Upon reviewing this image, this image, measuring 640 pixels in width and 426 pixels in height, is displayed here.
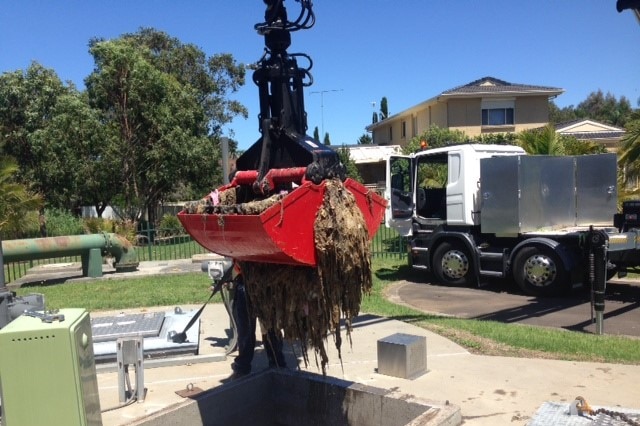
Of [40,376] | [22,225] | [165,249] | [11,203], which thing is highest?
[11,203]

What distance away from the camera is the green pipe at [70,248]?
12328 millimetres

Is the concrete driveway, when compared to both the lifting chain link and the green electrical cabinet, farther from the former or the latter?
the green electrical cabinet

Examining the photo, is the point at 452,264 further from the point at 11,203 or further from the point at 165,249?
the point at 11,203

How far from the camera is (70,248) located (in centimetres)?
1291

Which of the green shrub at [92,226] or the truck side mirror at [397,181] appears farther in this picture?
the green shrub at [92,226]

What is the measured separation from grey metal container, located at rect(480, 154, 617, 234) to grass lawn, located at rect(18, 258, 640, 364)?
2.77 metres

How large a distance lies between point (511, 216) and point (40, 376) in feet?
29.7

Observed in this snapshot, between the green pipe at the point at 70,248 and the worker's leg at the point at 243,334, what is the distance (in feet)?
27.8

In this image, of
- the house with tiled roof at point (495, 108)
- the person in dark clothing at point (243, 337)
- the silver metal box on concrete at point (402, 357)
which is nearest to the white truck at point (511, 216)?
the silver metal box on concrete at point (402, 357)

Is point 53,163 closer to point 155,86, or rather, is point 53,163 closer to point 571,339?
point 155,86

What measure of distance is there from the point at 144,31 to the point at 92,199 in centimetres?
1156

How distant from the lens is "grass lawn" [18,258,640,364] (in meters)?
6.45

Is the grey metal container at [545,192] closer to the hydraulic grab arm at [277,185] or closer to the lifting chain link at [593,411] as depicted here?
the lifting chain link at [593,411]

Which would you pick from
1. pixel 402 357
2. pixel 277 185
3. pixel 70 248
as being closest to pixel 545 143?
pixel 402 357
